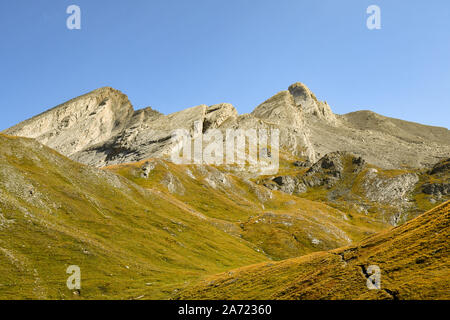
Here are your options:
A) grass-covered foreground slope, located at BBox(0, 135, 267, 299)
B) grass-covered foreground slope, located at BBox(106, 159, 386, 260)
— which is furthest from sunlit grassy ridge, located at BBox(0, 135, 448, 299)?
grass-covered foreground slope, located at BBox(106, 159, 386, 260)

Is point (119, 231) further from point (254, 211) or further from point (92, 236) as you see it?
point (254, 211)

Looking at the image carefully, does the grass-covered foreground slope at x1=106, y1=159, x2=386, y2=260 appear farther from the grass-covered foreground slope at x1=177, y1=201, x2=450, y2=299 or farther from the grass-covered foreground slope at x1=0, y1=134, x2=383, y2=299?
the grass-covered foreground slope at x1=177, y1=201, x2=450, y2=299

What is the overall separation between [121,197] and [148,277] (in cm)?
4419

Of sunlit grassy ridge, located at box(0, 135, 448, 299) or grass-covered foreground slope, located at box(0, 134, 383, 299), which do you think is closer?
sunlit grassy ridge, located at box(0, 135, 448, 299)

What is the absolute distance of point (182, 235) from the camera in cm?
9738

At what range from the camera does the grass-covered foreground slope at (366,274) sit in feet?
103

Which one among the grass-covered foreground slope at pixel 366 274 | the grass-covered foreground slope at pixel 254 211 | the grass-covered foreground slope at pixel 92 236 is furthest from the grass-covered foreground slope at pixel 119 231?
the grass-covered foreground slope at pixel 366 274

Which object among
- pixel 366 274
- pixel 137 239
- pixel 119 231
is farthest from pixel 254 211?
pixel 366 274

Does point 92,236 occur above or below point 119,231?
below

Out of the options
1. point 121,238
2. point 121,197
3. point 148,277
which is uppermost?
point 121,197

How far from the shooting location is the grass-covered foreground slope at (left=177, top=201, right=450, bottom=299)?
103 ft

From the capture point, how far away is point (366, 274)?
37.5 meters
